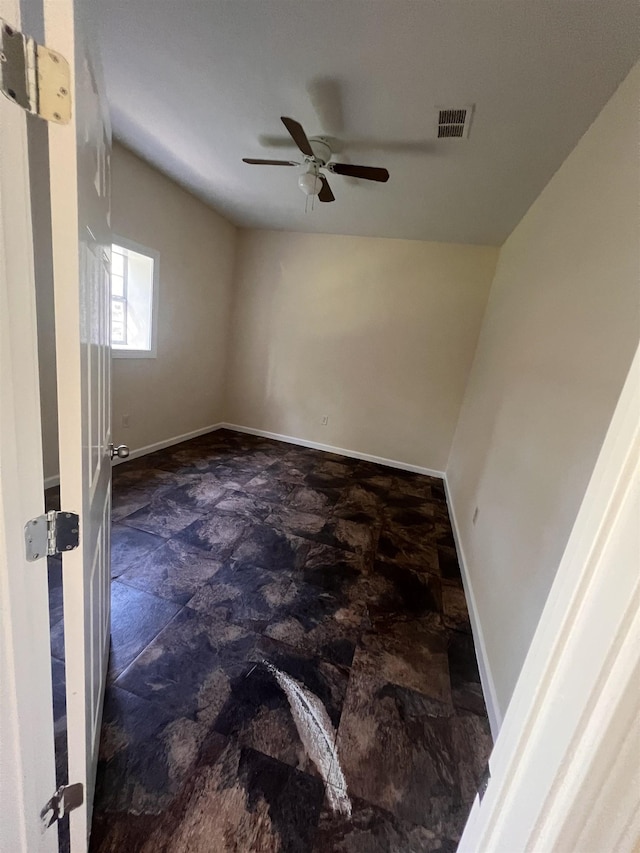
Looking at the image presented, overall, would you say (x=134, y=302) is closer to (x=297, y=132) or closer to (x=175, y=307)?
(x=175, y=307)

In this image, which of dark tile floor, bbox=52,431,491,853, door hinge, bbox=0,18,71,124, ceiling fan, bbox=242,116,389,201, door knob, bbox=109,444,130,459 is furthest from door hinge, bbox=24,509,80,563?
ceiling fan, bbox=242,116,389,201

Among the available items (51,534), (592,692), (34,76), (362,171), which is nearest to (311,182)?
(362,171)

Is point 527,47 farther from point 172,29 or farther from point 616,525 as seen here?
point 616,525

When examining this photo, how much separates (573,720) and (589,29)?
2147mm

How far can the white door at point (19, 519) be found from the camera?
1.67 feet

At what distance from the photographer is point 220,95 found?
1949 millimetres

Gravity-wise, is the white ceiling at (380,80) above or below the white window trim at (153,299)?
above

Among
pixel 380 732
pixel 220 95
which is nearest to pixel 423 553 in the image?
pixel 380 732

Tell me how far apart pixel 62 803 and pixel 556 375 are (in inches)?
82.5

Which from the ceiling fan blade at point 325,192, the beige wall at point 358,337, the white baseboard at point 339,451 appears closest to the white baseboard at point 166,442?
the white baseboard at point 339,451

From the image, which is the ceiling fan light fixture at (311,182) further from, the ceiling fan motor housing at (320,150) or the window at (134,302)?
the window at (134,302)

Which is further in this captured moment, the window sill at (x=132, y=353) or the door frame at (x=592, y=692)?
the window sill at (x=132, y=353)

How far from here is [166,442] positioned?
Result: 4012 millimetres

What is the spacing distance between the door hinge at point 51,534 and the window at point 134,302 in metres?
2.94
